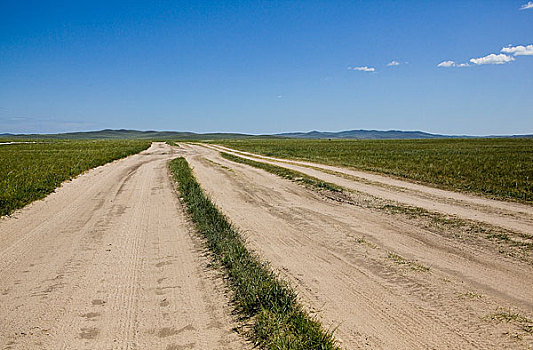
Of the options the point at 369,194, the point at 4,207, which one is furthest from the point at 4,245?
the point at 369,194

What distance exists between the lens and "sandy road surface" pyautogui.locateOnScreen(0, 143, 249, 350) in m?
4.07

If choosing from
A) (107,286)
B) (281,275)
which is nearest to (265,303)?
(281,275)

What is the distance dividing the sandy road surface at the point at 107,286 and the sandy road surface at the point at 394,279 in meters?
1.46

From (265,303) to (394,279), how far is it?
7.49ft

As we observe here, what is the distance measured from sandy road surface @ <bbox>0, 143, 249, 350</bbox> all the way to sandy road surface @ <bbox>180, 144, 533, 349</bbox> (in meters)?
1.46

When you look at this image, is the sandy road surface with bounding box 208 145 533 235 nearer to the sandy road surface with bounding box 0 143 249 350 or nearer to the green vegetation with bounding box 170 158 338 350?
the green vegetation with bounding box 170 158 338 350

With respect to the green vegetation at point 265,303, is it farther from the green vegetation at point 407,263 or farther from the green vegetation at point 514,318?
the green vegetation at point 407,263

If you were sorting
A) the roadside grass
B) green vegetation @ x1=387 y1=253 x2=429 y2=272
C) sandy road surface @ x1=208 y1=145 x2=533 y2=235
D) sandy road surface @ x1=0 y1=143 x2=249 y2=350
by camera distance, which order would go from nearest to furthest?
sandy road surface @ x1=0 y1=143 x2=249 y2=350 → green vegetation @ x1=387 y1=253 x2=429 y2=272 → the roadside grass → sandy road surface @ x1=208 y1=145 x2=533 y2=235

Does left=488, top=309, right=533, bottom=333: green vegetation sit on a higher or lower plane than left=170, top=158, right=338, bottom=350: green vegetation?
lower

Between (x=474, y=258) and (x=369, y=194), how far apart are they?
7.31 meters

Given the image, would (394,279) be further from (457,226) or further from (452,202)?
(452,202)

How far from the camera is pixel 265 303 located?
4645 millimetres

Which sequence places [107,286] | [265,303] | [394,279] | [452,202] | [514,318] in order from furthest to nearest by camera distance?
1. [452,202]
2. [394,279]
3. [107,286]
4. [265,303]
5. [514,318]

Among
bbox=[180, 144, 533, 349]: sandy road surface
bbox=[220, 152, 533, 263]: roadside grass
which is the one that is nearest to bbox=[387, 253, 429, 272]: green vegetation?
bbox=[180, 144, 533, 349]: sandy road surface
